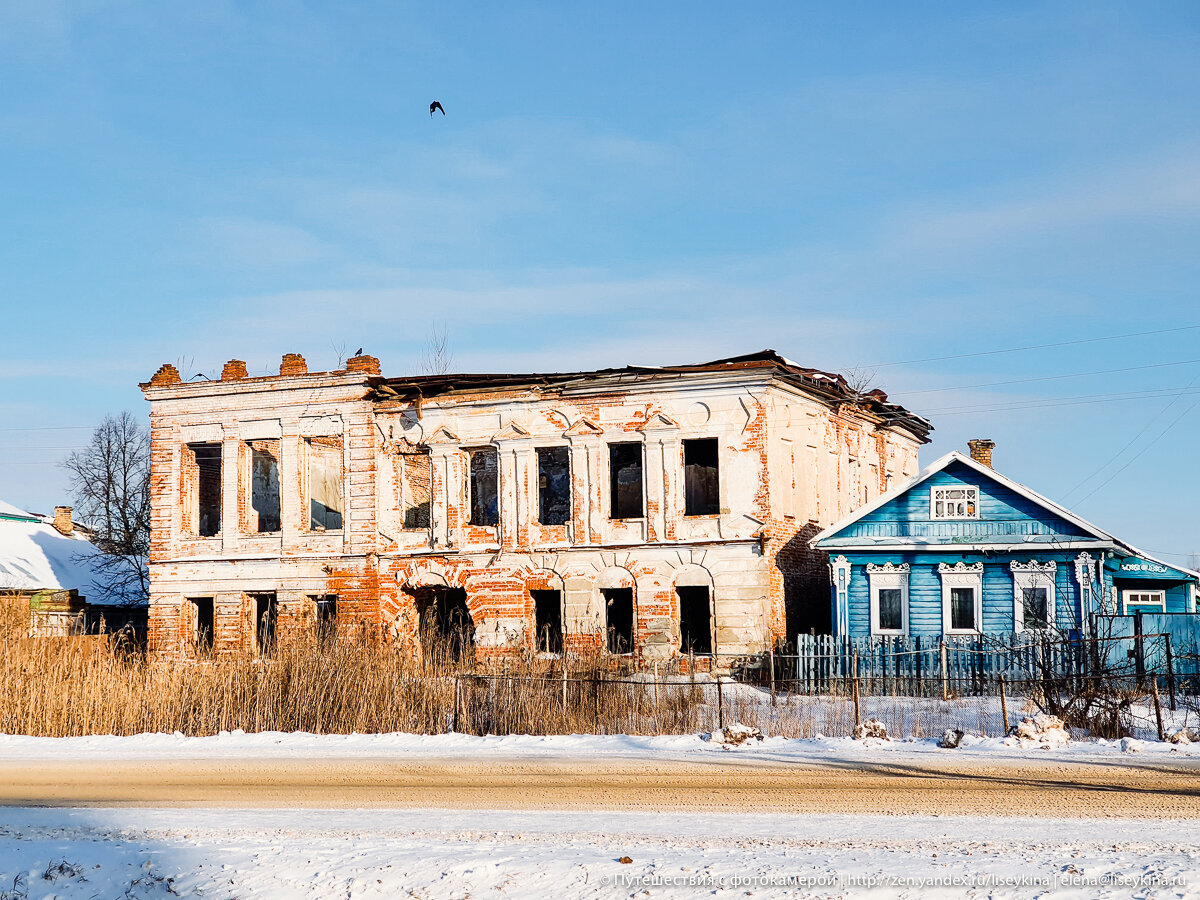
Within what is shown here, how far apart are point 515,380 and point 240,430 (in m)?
7.44

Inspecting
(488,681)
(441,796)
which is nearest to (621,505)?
(488,681)

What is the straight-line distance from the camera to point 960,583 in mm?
29078

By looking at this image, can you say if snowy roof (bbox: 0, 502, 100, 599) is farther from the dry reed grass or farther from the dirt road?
the dirt road

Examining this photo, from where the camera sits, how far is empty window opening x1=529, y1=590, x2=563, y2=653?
105 ft

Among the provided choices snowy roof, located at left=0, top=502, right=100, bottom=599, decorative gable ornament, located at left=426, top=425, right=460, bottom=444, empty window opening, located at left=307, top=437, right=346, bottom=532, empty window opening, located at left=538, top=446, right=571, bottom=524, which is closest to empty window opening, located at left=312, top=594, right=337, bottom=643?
empty window opening, located at left=307, top=437, right=346, bottom=532

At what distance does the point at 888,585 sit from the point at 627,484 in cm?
910

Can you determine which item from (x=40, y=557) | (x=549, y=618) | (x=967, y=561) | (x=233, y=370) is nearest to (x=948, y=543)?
(x=967, y=561)

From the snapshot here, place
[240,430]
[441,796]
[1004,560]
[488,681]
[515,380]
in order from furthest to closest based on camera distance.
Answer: [240,430] → [515,380] → [1004,560] → [488,681] → [441,796]

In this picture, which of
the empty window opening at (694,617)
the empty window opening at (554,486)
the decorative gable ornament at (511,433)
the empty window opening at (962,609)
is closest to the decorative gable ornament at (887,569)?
the empty window opening at (962,609)

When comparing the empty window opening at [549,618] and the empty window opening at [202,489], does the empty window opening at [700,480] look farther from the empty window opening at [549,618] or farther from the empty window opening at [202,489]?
the empty window opening at [202,489]

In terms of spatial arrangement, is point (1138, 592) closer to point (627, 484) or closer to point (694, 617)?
point (694, 617)

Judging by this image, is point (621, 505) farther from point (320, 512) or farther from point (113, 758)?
point (113, 758)

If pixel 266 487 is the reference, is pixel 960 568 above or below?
below

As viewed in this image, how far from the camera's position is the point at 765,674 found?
96.2 feet
